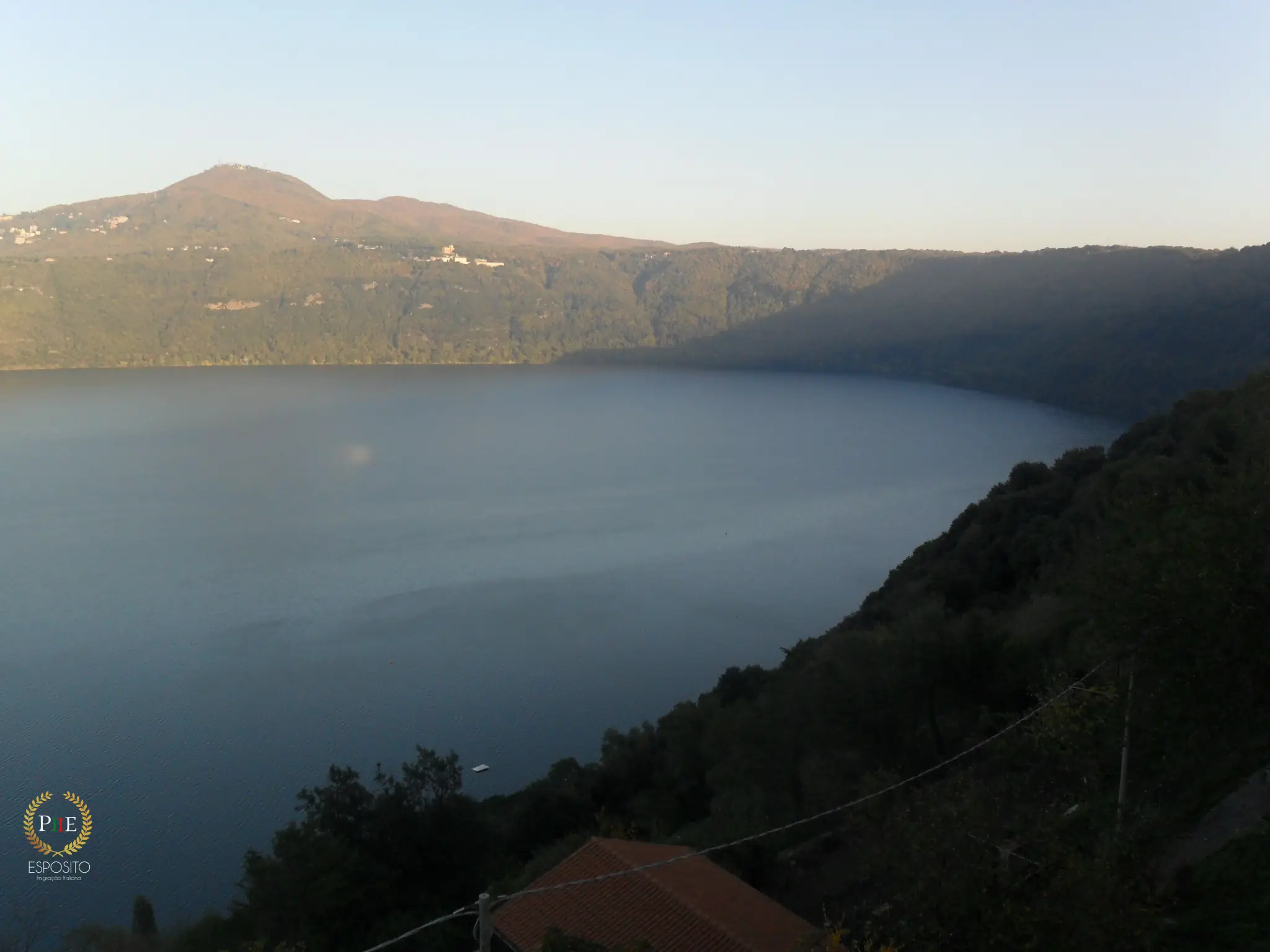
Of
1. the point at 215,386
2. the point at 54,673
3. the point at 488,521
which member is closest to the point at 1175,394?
the point at 488,521

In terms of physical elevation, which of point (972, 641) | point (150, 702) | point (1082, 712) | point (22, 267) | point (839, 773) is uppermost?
point (22, 267)

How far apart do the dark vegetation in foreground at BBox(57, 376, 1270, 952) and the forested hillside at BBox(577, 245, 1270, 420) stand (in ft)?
142

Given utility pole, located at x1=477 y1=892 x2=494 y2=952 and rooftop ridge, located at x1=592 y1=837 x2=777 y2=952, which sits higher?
utility pole, located at x1=477 y1=892 x2=494 y2=952

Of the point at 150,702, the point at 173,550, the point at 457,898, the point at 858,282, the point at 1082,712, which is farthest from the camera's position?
the point at 858,282

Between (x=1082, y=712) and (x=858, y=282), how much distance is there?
321 ft

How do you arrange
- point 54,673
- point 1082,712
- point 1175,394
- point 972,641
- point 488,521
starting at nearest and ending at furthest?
point 1082,712
point 972,641
point 54,673
point 488,521
point 1175,394

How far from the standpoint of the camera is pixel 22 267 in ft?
276

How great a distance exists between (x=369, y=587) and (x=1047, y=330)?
65.3 metres

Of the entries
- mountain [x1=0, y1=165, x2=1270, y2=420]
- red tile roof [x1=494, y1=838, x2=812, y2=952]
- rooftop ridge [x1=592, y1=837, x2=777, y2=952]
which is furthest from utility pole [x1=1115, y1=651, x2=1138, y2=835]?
mountain [x1=0, y1=165, x2=1270, y2=420]

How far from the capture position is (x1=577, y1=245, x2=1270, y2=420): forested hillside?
53.3 meters

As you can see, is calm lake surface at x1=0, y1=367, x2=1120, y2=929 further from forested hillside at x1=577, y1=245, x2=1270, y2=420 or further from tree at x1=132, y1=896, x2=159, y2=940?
forested hillside at x1=577, y1=245, x2=1270, y2=420

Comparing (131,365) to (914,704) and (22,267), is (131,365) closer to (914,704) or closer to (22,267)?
(22,267)

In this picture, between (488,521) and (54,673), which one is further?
(488,521)

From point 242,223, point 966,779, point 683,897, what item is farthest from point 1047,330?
point 242,223
